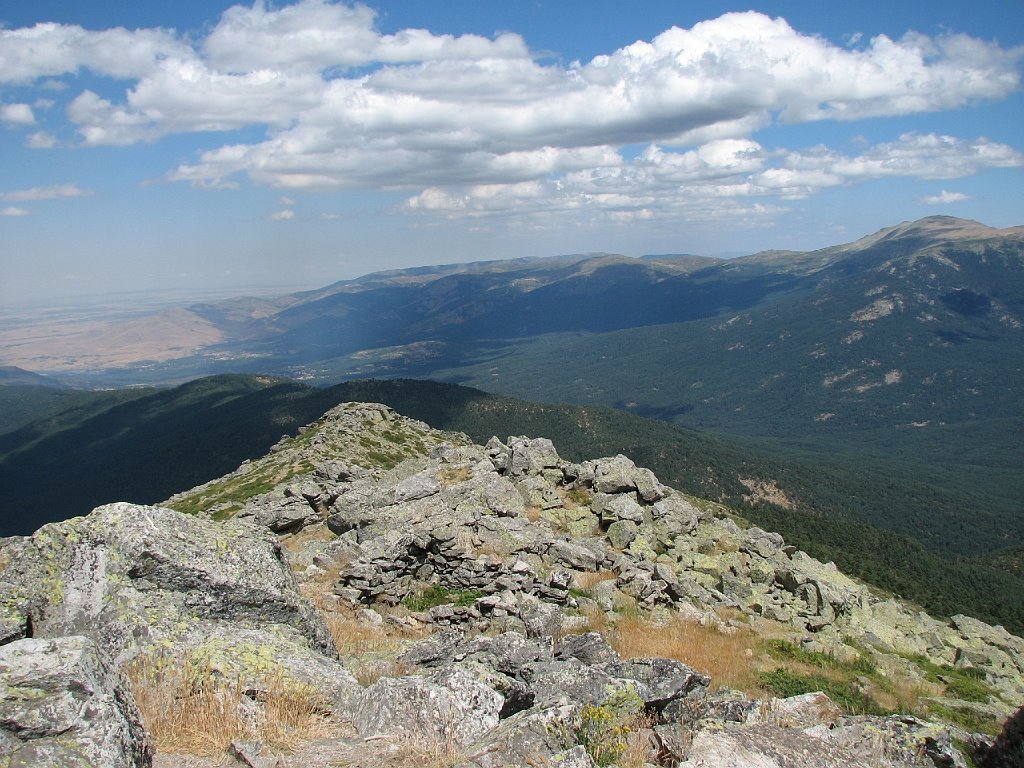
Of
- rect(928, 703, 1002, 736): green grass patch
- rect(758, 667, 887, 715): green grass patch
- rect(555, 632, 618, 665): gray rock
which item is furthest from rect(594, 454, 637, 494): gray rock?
rect(555, 632, 618, 665): gray rock

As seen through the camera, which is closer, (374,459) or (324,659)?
(324,659)

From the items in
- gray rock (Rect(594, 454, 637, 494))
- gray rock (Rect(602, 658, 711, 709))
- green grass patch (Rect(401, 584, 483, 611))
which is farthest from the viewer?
gray rock (Rect(594, 454, 637, 494))

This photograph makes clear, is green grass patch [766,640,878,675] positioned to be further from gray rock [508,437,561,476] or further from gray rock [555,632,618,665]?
gray rock [508,437,561,476]

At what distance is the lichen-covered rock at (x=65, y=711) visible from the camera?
6.29m

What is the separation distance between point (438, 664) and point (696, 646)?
10.1 meters

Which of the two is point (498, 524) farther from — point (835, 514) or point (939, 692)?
point (835, 514)

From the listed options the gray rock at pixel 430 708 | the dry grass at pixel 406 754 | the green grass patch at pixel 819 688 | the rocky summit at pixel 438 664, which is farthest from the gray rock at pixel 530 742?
the green grass patch at pixel 819 688

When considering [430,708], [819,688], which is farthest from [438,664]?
[819,688]

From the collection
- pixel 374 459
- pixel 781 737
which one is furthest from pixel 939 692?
pixel 374 459

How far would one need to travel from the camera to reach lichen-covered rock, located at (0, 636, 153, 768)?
6.29m

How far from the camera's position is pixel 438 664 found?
13.3 meters

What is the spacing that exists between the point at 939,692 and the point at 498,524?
58.0 feet

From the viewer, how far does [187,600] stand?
10953 millimetres

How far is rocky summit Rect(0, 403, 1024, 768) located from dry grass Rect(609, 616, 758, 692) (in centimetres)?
10
